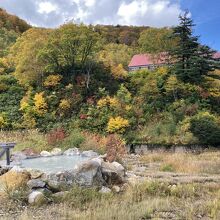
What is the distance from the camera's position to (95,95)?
87.0 ft

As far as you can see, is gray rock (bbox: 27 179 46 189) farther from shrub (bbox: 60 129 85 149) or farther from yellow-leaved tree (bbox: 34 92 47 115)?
yellow-leaved tree (bbox: 34 92 47 115)

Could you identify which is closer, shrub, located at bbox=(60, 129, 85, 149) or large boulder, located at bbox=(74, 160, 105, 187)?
large boulder, located at bbox=(74, 160, 105, 187)

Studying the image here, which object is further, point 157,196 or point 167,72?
point 167,72

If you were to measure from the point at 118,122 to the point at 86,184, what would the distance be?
12459mm

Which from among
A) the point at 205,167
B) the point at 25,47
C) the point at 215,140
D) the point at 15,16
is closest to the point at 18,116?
the point at 25,47

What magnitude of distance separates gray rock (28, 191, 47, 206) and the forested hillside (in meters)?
10.9

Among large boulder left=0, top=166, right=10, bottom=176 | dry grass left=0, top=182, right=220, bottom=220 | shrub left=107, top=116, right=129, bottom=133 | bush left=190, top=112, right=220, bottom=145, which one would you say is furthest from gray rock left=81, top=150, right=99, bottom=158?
bush left=190, top=112, right=220, bottom=145

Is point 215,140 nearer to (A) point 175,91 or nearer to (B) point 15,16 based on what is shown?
(A) point 175,91

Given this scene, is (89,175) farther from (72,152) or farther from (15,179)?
(72,152)

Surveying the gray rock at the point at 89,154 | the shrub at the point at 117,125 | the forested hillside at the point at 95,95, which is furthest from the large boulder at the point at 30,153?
the shrub at the point at 117,125

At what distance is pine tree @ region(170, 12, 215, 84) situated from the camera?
26.1m

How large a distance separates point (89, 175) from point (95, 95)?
53.3 ft

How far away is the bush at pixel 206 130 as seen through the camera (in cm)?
2041

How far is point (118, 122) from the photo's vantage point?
22734 mm
